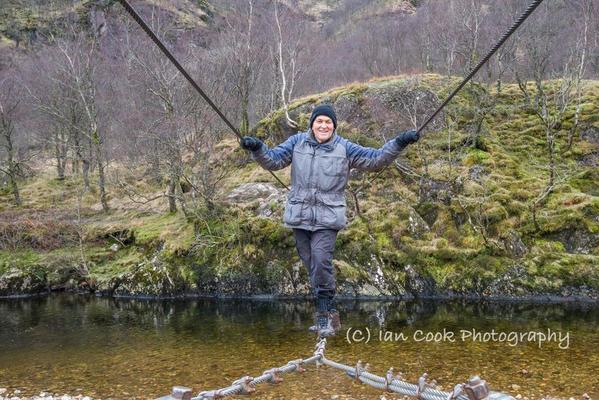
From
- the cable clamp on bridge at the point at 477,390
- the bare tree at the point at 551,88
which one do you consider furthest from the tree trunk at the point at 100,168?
the cable clamp on bridge at the point at 477,390

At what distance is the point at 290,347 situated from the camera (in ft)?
30.7

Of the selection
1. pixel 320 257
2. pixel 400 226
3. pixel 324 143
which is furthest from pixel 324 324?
pixel 400 226

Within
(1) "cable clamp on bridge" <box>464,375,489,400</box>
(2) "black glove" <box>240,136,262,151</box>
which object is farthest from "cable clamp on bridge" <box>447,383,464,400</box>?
(2) "black glove" <box>240,136,262,151</box>

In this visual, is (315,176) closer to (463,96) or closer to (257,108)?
(463,96)

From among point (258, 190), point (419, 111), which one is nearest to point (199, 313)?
point (258, 190)

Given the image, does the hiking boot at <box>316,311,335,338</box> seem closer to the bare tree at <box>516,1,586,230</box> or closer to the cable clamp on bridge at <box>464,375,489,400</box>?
the cable clamp on bridge at <box>464,375,489,400</box>

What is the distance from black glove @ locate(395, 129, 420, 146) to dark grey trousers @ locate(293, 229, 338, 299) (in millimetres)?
1121

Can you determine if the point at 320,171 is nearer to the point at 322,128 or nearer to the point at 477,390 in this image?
the point at 322,128

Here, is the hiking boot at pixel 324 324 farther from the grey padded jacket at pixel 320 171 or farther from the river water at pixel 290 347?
the river water at pixel 290 347

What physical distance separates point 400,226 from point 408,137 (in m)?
9.98

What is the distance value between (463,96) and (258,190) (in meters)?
9.34

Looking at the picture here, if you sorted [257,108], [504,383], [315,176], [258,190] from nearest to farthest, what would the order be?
[315,176] < [504,383] < [258,190] < [257,108]

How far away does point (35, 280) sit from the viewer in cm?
1616

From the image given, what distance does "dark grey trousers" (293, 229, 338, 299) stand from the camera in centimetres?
460
